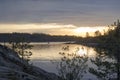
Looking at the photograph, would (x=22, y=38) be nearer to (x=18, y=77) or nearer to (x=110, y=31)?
(x=110, y=31)

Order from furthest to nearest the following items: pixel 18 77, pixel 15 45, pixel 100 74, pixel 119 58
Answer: pixel 15 45 < pixel 100 74 < pixel 119 58 < pixel 18 77

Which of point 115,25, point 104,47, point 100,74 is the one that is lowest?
point 100,74

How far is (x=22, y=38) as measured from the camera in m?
49.2

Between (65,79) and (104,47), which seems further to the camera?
(104,47)

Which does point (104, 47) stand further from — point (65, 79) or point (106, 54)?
point (65, 79)

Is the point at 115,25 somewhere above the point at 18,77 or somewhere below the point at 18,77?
above

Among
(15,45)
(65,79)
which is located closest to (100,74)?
(65,79)

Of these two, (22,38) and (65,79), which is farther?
(22,38)

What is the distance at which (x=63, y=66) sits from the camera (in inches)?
1090

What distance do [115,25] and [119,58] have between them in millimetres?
3138

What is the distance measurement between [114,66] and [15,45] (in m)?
21.4

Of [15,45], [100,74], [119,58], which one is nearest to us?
[119,58]

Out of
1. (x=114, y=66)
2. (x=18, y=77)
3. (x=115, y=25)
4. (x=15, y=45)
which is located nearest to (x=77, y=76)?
(x=114, y=66)

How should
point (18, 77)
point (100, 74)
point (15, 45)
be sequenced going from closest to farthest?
point (18, 77)
point (100, 74)
point (15, 45)
